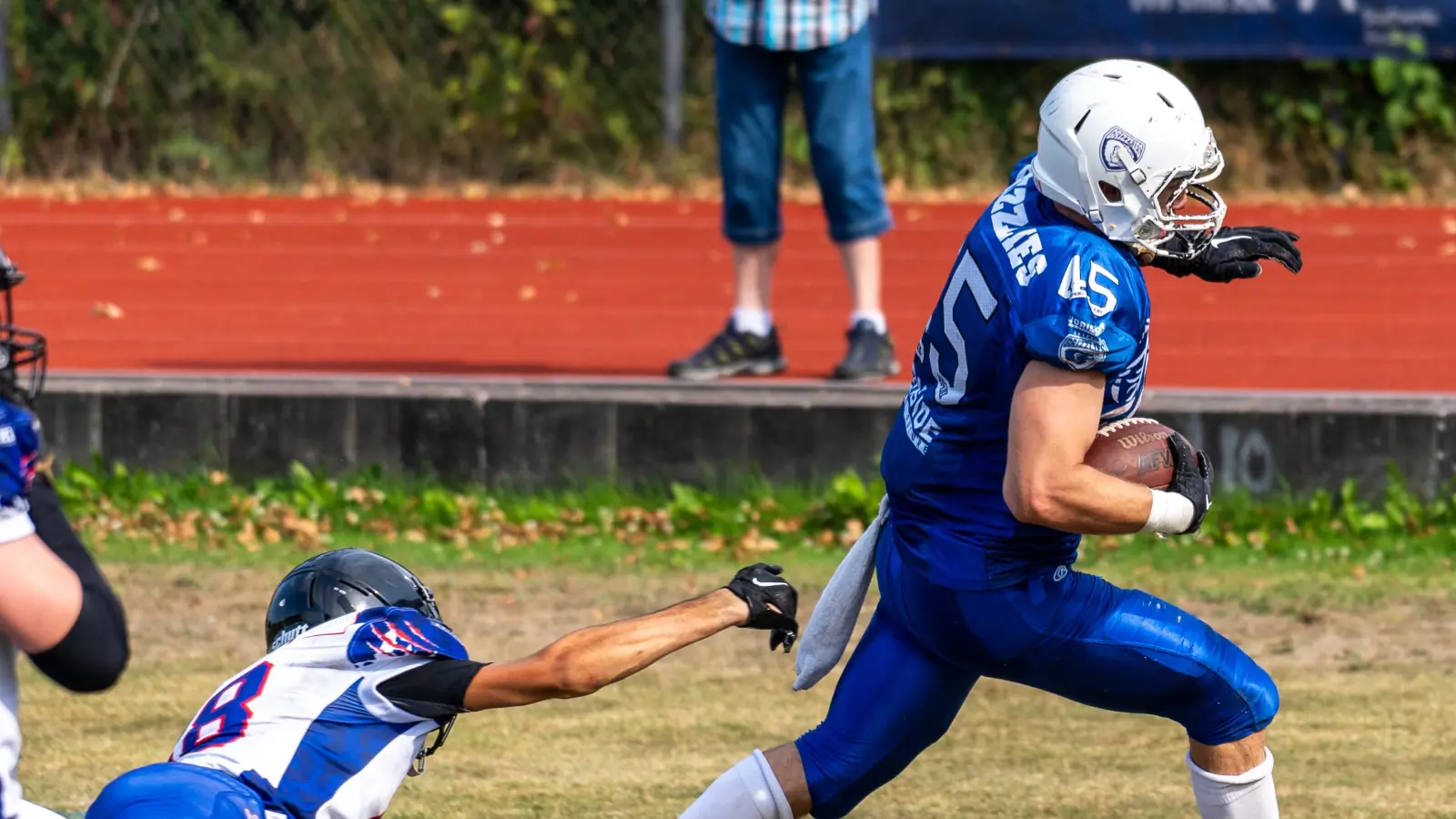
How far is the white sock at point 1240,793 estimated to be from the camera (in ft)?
14.3

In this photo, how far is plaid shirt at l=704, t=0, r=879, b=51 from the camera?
28.2 ft

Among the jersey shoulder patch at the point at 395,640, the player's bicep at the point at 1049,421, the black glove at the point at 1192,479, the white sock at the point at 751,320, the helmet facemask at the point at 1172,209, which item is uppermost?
the helmet facemask at the point at 1172,209

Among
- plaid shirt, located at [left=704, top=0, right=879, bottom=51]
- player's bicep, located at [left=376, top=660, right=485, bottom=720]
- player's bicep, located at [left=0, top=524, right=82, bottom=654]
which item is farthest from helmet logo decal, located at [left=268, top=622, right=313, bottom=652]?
plaid shirt, located at [left=704, top=0, right=879, bottom=51]

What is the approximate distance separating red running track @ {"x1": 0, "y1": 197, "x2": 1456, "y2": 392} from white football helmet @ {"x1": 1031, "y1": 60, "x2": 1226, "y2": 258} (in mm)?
5627

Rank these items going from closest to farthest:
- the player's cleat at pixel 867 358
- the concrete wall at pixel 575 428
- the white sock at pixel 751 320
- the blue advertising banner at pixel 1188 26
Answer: the concrete wall at pixel 575 428, the player's cleat at pixel 867 358, the white sock at pixel 751 320, the blue advertising banner at pixel 1188 26

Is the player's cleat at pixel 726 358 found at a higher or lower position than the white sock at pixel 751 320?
lower

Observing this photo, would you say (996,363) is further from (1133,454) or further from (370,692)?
(370,692)

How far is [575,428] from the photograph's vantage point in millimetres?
8734

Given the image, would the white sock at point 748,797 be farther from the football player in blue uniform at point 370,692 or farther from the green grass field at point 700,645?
the green grass field at point 700,645

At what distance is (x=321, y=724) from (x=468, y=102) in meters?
13.5

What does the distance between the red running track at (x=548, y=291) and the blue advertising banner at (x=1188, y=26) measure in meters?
1.08

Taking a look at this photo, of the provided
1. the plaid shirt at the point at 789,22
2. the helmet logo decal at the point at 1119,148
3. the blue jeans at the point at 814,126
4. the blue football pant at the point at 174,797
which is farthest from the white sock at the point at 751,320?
the blue football pant at the point at 174,797

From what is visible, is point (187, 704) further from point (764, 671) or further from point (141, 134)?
point (141, 134)

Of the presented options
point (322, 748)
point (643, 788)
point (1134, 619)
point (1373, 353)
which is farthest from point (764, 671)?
point (1373, 353)
